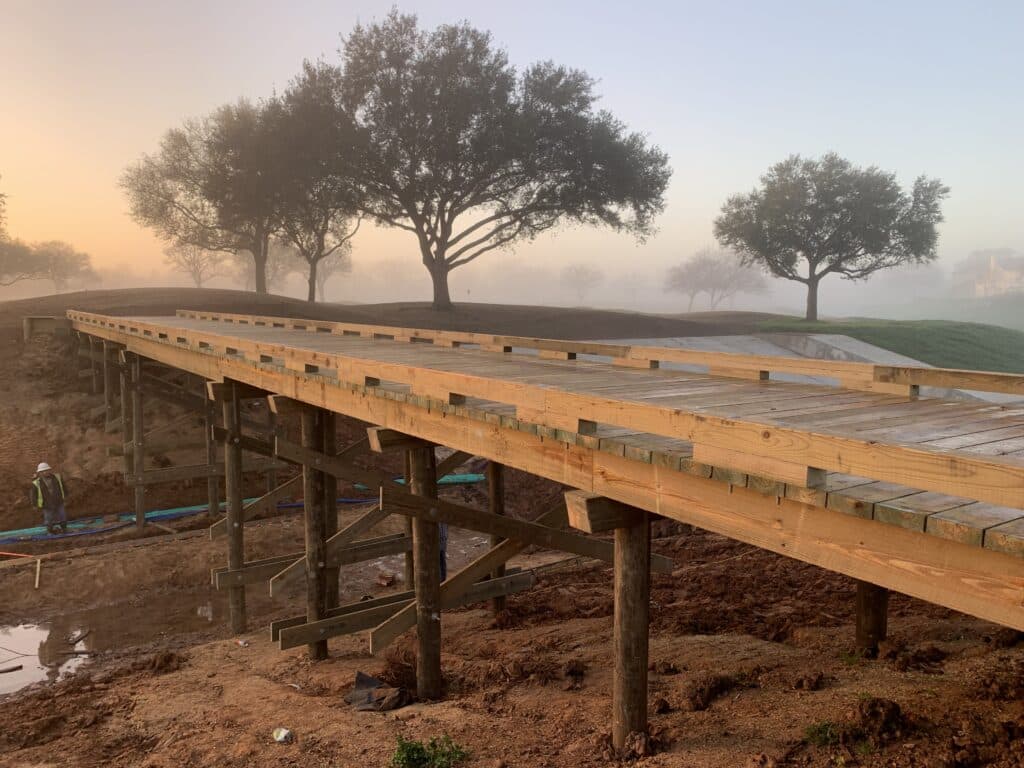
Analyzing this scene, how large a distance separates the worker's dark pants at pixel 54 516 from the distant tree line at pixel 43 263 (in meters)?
47.1

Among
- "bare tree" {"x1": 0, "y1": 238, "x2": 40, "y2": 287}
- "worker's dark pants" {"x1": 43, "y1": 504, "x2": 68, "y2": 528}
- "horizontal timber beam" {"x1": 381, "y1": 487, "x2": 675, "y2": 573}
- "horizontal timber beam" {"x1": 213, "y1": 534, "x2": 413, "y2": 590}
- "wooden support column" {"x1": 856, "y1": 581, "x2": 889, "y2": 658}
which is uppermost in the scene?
"bare tree" {"x1": 0, "y1": 238, "x2": 40, "y2": 287}

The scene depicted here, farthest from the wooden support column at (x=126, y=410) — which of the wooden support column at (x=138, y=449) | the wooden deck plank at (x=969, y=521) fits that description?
the wooden deck plank at (x=969, y=521)

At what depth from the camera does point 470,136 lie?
30.4m

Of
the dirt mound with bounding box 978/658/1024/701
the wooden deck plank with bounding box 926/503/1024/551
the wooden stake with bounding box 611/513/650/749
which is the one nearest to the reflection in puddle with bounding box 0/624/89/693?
the wooden stake with bounding box 611/513/650/749

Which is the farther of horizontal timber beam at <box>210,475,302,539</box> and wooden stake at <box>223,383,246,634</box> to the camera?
horizontal timber beam at <box>210,475,302,539</box>

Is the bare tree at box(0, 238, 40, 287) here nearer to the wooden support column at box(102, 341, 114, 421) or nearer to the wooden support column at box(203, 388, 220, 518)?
the wooden support column at box(102, 341, 114, 421)

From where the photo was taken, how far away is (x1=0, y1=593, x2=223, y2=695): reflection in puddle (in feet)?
29.5

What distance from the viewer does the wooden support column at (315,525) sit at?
25.9ft

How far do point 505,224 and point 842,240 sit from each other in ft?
68.0

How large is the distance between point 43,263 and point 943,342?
68671mm

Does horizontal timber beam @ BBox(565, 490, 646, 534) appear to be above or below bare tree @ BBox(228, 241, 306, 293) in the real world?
below

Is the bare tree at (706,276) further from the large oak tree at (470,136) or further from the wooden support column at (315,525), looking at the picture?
the wooden support column at (315,525)

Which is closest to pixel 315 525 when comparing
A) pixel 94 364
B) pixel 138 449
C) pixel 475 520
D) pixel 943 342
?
pixel 475 520

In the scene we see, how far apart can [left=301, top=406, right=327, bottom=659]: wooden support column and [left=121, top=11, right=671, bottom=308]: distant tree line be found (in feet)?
79.3
